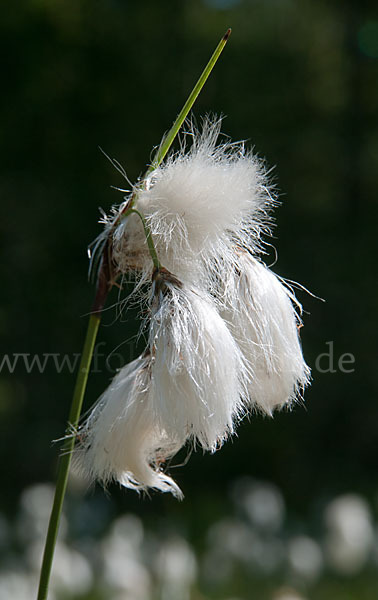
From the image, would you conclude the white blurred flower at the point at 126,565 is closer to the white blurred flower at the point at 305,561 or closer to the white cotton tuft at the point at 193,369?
the white blurred flower at the point at 305,561

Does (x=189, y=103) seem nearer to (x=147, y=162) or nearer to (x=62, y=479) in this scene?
(x=62, y=479)

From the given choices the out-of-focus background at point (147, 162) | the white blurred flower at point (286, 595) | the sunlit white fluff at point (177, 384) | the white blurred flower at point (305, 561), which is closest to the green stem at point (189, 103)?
the sunlit white fluff at point (177, 384)

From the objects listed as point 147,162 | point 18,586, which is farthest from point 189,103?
point 147,162

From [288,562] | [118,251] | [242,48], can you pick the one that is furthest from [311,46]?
[118,251]

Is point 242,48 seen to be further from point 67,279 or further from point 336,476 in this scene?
point 336,476

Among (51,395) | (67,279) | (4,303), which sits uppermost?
(67,279)

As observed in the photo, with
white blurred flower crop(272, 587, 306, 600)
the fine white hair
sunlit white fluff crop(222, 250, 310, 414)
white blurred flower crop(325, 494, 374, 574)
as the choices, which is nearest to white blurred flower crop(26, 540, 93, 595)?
white blurred flower crop(272, 587, 306, 600)

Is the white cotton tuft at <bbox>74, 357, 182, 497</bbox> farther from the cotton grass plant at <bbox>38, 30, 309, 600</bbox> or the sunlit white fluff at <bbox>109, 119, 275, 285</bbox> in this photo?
the sunlit white fluff at <bbox>109, 119, 275, 285</bbox>
